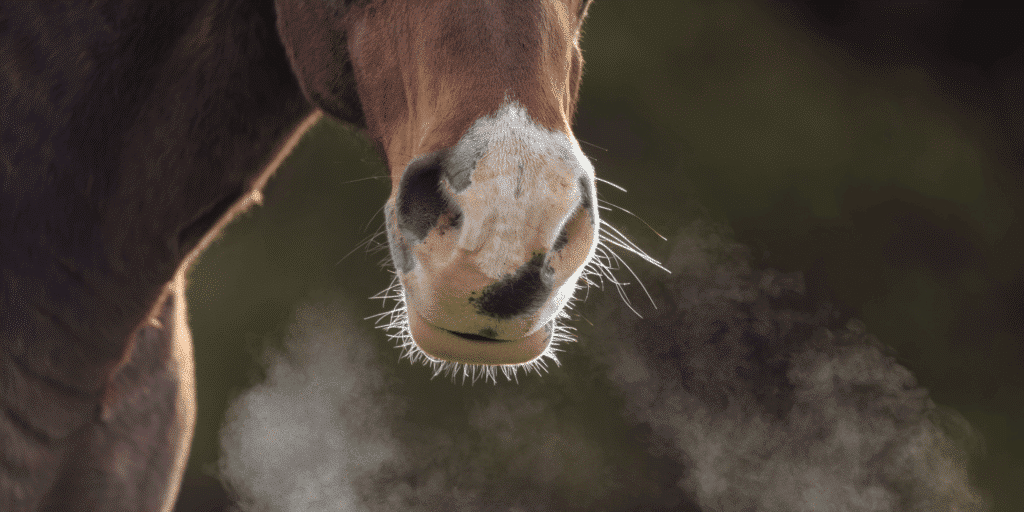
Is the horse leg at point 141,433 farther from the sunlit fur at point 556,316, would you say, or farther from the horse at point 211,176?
the sunlit fur at point 556,316

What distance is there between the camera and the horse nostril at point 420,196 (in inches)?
15.3

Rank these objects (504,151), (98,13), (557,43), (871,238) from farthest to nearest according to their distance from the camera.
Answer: (871,238), (98,13), (557,43), (504,151)

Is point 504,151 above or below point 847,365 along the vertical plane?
above

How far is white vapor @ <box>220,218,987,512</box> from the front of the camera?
2742 mm

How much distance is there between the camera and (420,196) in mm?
395

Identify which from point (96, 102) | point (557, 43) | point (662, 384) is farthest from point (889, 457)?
point (96, 102)

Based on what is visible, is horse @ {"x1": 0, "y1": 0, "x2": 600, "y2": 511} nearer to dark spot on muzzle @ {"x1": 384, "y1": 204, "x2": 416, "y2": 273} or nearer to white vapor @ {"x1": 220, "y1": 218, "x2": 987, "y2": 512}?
dark spot on muzzle @ {"x1": 384, "y1": 204, "x2": 416, "y2": 273}

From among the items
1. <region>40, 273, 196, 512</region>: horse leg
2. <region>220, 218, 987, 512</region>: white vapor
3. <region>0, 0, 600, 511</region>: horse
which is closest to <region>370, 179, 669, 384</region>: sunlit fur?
<region>0, 0, 600, 511</region>: horse

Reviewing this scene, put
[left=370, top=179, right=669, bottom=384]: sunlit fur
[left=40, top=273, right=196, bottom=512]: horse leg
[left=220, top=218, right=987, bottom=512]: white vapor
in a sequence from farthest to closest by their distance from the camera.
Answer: [left=220, top=218, right=987, bottom=512]: white vapor → [left=40, top=273, right=196, bottom=512]: horse leg → [left=370, top=179, right=669, bottom=384]: sunlit fur

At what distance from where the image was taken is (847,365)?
2.77 metres

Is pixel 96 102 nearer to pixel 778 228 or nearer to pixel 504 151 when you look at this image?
pixel 504 151

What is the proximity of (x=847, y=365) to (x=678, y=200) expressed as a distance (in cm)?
107

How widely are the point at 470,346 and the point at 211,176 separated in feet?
1.41

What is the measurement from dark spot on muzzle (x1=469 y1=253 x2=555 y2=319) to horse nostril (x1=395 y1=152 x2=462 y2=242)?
6 centimetres
